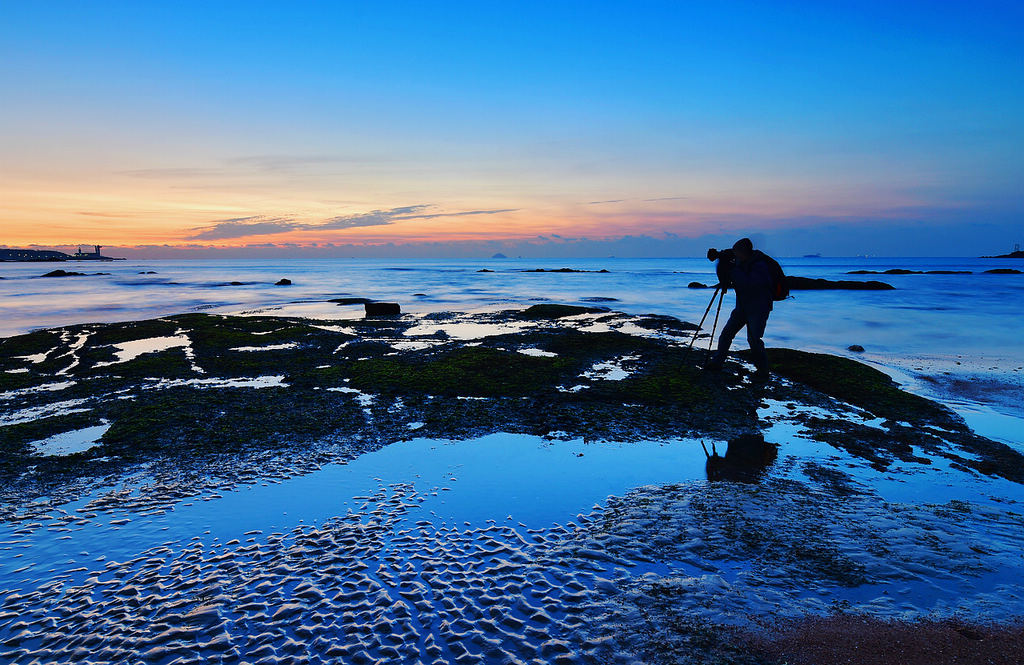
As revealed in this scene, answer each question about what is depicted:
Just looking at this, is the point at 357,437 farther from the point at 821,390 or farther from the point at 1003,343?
the point at 1003,343

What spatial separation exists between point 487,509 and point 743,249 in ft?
27.6

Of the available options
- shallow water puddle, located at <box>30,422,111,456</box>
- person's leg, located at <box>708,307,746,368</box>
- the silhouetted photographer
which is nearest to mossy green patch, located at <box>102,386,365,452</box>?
shallow water puddle, located at <box>30,422,111,456</box>

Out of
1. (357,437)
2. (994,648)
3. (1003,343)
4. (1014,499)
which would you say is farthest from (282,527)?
(1003,343)

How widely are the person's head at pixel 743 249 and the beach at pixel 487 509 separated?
2.63 m

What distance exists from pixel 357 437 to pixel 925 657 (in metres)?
6.63

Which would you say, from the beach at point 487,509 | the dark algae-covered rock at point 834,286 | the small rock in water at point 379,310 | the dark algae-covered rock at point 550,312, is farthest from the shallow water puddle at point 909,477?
the dark algae-covered rock at point 834,286

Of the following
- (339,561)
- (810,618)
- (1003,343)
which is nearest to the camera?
(810,618)

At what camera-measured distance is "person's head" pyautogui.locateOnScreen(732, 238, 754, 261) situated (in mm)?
11242

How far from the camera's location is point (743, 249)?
11320mm

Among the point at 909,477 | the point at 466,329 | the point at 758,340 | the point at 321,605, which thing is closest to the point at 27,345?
the point at 466,329

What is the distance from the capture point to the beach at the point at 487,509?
3.79m

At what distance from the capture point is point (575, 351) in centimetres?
1524

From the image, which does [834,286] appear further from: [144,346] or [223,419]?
[223,419]

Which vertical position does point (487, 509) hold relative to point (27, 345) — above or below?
below
